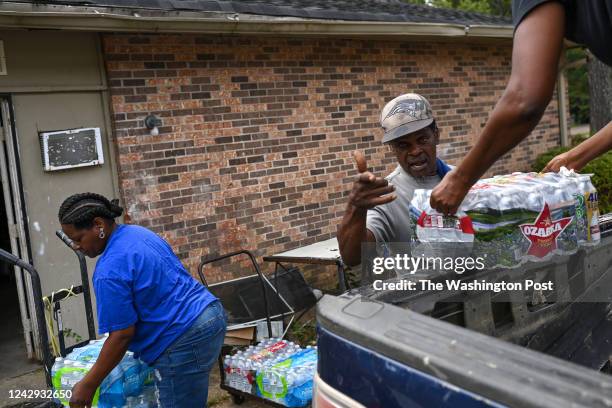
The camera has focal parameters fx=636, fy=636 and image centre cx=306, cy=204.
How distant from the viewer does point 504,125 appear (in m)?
1.77

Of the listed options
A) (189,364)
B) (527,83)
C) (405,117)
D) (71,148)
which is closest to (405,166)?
(405,117)

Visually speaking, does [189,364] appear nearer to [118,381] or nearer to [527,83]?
[118,381]

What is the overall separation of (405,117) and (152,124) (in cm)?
329

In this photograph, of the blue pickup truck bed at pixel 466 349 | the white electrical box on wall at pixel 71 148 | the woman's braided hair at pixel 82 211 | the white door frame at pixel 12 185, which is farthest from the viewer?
the white electrical box on wall at pixel 71 148

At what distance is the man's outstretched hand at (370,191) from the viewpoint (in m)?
2.35

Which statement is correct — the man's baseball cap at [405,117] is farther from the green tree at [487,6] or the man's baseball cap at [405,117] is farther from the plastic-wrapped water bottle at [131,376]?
the green tree at [487,6]

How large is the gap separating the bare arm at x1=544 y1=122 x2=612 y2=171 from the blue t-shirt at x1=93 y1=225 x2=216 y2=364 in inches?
76.5

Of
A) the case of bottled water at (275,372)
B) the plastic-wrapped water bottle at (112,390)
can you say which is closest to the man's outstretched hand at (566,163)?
the case of bottled water at (275,372)

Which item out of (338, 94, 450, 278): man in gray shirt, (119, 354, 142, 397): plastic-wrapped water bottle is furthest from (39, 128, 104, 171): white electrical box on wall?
(338, 94, 450, 278): man in gray shirt

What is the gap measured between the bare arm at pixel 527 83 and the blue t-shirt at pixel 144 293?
193 cm

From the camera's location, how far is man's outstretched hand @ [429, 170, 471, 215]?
200cm

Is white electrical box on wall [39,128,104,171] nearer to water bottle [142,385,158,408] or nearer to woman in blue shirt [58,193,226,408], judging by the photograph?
woman in blue shirt [58,193,226,408]

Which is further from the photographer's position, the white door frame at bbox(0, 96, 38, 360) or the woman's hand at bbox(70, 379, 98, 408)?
the white door frame at bbox(0, 96, 38, 360)

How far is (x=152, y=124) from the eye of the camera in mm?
5754
